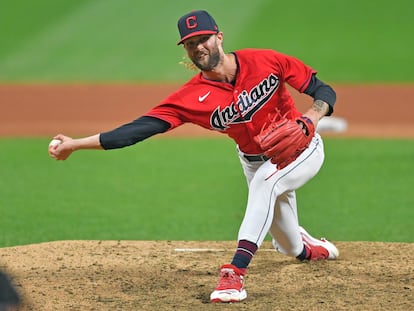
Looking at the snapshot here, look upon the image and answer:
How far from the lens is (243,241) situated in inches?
211

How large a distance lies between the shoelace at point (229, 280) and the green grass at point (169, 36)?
537 inches

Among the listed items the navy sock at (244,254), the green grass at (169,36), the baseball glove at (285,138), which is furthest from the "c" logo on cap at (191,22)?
the green grass at (169,36)

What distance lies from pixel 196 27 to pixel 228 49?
46.9 ft

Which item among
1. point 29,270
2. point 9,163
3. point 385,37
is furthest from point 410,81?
point 29,270

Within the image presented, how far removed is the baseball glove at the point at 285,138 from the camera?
512cm

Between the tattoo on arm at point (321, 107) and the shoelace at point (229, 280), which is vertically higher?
the tattoo on arm at point (321, 107)

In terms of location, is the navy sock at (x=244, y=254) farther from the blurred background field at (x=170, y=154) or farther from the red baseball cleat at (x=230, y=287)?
the blurred background field at (x=170, y=154)

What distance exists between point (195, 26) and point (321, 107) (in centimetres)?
95

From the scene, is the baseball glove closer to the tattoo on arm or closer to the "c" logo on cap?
the tattoo on arm

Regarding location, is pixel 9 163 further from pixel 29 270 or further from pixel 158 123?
pixel 158 123

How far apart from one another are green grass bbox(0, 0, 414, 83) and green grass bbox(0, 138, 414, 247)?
24.4 ft

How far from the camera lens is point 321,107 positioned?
5383 mm

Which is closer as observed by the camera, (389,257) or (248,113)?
(248,113)

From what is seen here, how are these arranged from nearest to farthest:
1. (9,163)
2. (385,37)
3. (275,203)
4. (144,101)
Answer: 1. (275,203)
2. (9,163)
3. (144,101)
4. (385,37)
